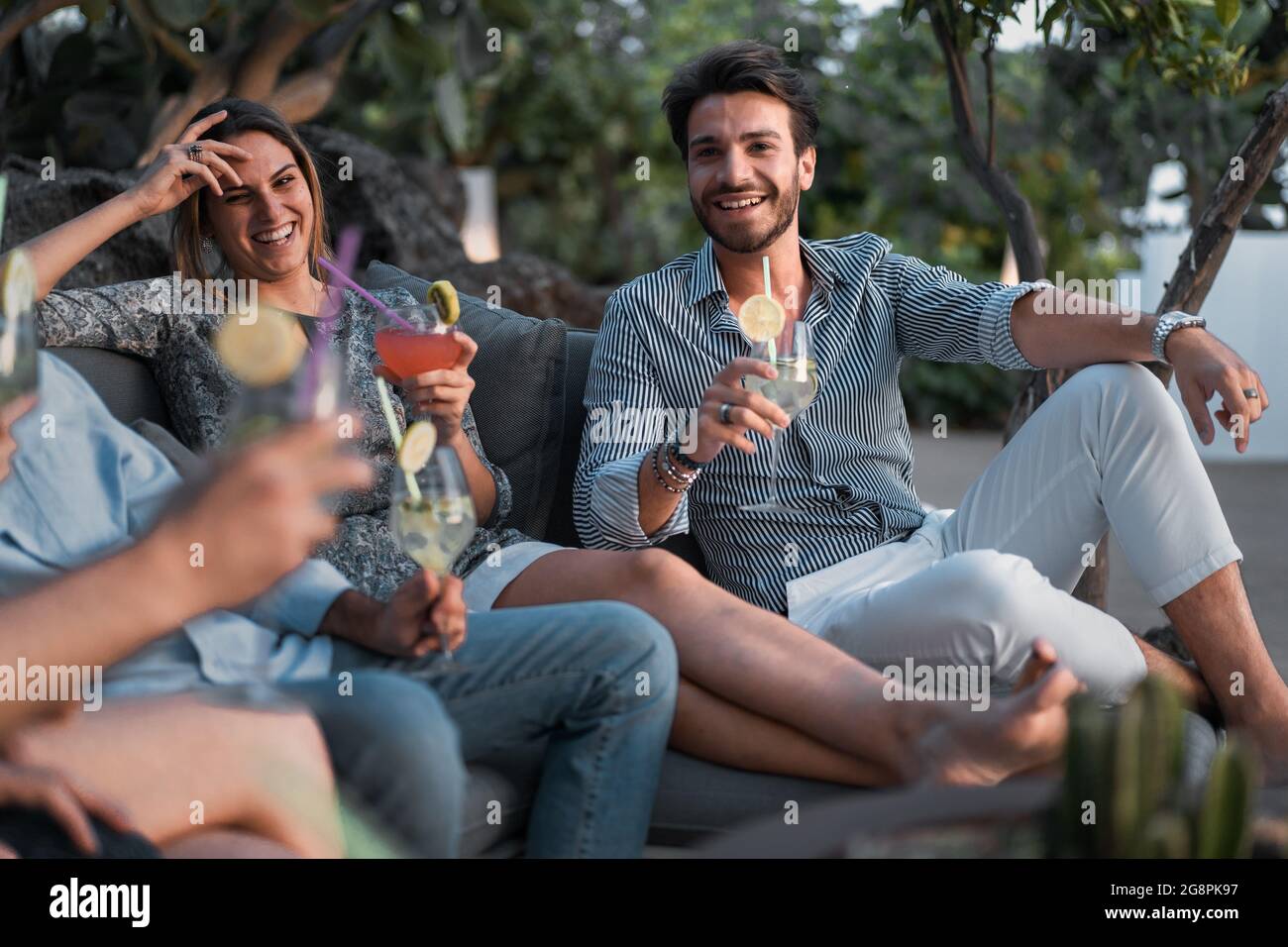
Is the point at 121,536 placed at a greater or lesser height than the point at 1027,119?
lesser

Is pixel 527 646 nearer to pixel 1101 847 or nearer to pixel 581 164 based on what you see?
pixel 1101 847

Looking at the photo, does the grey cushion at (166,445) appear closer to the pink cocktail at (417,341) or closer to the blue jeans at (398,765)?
the pink cocktail at (417,341)

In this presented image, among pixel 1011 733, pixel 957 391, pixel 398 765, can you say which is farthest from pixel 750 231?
pixel 957 391

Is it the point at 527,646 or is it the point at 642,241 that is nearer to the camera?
the point at 527,646

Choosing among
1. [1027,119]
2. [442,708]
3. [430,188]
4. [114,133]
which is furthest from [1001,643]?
[1027,119]

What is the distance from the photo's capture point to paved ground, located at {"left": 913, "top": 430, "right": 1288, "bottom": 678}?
16.0ft

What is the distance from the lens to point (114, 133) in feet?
19.2

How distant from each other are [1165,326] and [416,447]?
1.34m

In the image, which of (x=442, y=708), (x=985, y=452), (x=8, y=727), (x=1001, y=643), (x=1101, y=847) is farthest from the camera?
(x=985, y=452)

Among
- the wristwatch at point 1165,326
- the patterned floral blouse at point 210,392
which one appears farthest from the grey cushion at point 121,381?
the wristwatch at point 1165,326

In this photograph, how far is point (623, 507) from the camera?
2457mm

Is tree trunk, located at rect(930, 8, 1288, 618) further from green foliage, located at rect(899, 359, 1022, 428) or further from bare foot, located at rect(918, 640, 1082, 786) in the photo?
green foliage, located at rect(899, 359, 1022, 428)
